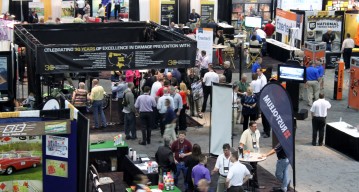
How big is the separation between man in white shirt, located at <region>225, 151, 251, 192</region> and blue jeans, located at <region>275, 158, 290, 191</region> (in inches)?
66.2

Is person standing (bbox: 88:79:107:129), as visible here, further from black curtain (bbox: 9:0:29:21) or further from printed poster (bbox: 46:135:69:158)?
black curtain (bbox: 9:0:29:21)

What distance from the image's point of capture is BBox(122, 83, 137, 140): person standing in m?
19.7

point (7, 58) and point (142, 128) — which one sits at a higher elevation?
point (7, 58)

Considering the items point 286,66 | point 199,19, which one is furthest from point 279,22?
point 286,66

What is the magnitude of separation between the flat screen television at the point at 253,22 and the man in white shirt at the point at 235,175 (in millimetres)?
19926

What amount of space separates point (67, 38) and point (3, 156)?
950 centimetres

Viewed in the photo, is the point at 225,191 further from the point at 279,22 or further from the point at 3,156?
the point at 279,22

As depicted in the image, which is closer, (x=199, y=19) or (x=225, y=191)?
(x=225, y=191)

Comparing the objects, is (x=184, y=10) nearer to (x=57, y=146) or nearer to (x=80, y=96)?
(x=80, y=96)

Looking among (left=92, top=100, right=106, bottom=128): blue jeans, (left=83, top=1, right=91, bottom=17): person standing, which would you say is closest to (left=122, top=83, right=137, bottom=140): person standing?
(left=92, top=100, right=106, bottom=128): blue jeans

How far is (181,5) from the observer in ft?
121

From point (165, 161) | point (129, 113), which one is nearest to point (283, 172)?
point (165, 161)

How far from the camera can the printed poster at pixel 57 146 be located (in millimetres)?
14398

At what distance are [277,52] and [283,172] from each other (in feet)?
51.6
